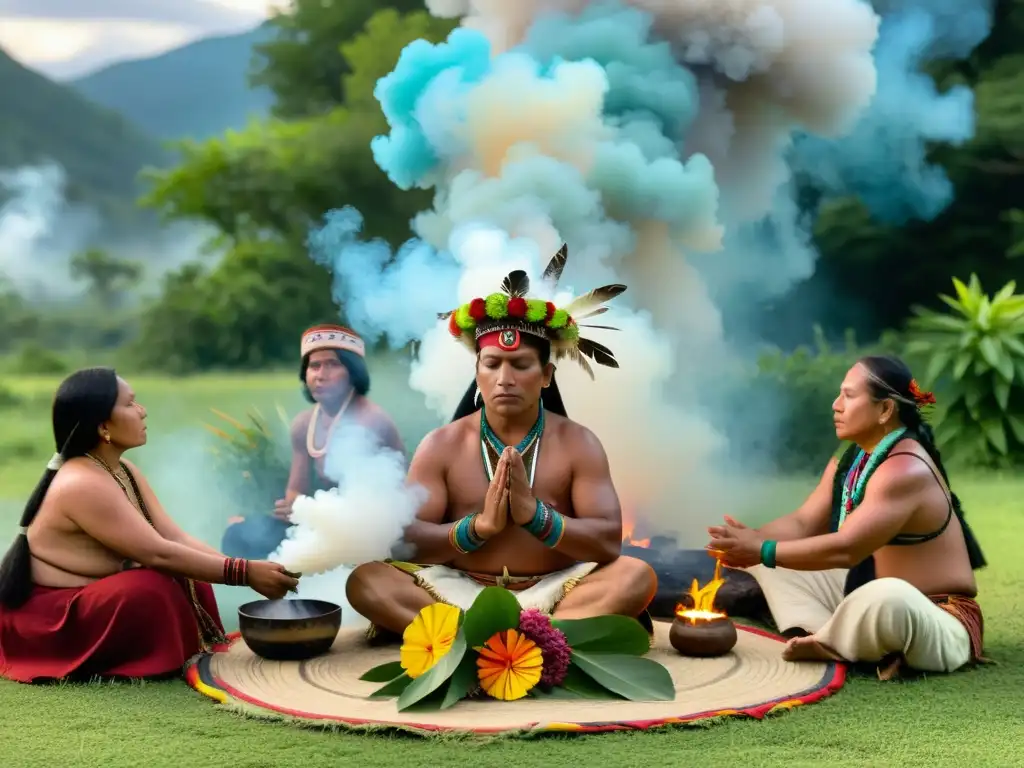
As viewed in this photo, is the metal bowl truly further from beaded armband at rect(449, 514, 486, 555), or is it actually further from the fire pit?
the fire pit

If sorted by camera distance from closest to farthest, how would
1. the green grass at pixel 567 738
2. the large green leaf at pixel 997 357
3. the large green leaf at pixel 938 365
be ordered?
the green grass at pixel 567 738, the large green leaf at pixel 997 357, the large green leaf at pixel 938 365

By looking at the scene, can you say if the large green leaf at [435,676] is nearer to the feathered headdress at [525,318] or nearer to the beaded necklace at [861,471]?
the feathered headdress at [525,318]

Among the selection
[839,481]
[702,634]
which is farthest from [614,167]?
[702,634]

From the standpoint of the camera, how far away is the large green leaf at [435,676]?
4031 mm

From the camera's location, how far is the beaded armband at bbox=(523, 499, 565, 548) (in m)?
4.56

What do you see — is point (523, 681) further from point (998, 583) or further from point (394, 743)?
point (998, 583)

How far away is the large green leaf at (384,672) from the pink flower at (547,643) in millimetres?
501

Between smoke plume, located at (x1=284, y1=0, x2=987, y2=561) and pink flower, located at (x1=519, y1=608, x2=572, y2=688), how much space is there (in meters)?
2.21

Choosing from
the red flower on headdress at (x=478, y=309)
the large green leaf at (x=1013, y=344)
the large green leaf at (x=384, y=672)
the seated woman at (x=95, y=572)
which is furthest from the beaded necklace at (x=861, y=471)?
the large green leaf at (x=1013, y=344)

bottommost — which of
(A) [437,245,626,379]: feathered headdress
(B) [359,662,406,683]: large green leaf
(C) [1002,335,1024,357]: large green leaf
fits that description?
(B) [359,662,406,683]: large green leaf

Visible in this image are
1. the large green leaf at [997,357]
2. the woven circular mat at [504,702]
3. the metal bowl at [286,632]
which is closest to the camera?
the woven circular mat at [504,702]

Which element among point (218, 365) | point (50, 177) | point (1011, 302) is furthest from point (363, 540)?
point (50, 177)

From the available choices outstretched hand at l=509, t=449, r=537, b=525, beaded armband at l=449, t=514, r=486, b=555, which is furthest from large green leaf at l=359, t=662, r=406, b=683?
outstretched hand at l=509, t=449, r=537, b=525

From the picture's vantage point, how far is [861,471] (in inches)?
189
